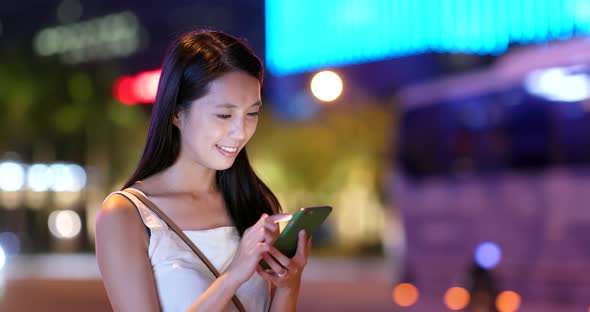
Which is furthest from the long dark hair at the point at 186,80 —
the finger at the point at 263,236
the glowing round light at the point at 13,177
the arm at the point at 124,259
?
the glowing round light at the point at 13,177

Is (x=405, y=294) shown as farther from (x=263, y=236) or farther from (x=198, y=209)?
(x=263, y=236)

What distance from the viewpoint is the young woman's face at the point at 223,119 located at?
2920mm

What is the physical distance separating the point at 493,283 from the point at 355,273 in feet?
41.7

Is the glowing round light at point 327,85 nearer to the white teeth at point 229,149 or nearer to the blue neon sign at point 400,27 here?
the blue neon sign at point 400,27

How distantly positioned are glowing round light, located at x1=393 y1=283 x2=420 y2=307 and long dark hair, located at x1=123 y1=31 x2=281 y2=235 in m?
12.9

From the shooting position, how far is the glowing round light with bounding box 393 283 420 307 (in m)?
16.0

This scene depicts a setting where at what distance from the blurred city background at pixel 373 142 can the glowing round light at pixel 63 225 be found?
95mm

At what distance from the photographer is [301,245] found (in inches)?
112

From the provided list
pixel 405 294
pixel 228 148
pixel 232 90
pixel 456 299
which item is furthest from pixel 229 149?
pixel 405 294

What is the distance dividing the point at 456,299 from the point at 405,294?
2543 mm

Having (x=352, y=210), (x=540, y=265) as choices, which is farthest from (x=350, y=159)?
(x=540, y=265)

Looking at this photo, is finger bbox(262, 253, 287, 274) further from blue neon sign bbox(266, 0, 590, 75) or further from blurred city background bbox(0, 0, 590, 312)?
blue neon sign bbox(266, 0, 590, 75)

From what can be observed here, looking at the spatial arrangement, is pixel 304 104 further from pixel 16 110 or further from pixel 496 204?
pixel 496 204

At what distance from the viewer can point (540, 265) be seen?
14500mm
